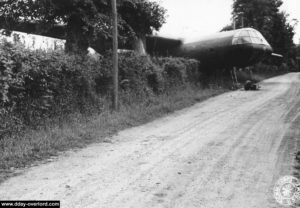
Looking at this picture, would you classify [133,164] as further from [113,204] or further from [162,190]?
[113,204]

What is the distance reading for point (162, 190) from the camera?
5352 millimetres

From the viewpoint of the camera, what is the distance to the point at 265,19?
4253 cm

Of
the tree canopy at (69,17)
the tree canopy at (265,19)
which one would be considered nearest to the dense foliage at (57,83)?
the tree canopy at (69,17)

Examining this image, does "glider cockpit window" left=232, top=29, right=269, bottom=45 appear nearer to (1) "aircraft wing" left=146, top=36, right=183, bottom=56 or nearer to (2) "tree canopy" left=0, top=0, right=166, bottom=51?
(1) "aircraft wing" left=146, top=36, right=183, bottom=56

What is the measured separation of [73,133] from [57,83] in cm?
193

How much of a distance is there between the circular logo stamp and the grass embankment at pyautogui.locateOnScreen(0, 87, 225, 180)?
4556mm

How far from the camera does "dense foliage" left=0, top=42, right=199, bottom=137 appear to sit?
8.77 m

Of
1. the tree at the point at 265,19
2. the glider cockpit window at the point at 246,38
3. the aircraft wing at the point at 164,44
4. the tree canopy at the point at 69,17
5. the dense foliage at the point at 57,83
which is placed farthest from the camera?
Answer: the tree at the point at 265,19

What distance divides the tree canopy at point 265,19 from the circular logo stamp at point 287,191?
127 ft

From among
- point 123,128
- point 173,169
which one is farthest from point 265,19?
point 173,169

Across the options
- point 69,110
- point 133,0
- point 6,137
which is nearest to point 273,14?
point 133,0

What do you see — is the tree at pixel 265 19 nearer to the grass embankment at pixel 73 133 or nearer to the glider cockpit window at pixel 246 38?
the glider cockpit window at pixel 246 38

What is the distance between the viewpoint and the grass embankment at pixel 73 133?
7340 millimetres

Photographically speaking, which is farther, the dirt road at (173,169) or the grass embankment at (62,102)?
the grass embankment at (62,102)
